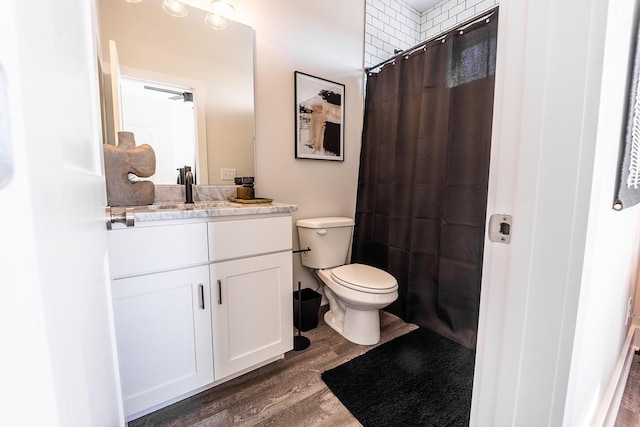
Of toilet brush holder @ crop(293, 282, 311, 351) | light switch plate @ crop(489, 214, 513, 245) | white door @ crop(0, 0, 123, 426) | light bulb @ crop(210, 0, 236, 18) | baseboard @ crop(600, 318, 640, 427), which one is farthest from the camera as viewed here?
toilet brush holder @ crop(293, 282, 311, 351)

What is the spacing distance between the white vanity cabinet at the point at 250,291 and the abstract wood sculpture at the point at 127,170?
1.35 ft

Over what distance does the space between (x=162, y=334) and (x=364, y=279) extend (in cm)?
109

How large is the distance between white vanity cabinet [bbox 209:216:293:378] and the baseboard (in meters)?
1.35

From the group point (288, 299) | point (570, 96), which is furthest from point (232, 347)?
point (570, 96)

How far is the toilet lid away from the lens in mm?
1603

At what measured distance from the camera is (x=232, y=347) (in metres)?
1.34

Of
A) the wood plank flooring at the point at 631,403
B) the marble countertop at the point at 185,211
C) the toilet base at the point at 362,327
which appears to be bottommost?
the wood plank flooring at the point at 631,403

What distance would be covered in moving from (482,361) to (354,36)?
2.32 metres

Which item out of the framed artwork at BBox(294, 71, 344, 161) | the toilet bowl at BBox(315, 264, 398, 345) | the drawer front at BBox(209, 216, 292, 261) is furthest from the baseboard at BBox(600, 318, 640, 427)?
the framed artwork at BBox(294, 71, 344, 161)

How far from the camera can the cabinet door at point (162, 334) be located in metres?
1.08

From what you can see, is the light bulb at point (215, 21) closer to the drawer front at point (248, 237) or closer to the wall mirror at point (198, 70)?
the wall mirror at point (198, 70)

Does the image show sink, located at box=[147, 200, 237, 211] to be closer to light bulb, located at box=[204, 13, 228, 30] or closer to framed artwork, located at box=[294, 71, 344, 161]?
framed artwork, located at box=[294, 71, 344, 161]

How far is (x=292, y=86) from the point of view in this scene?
190 centimetres

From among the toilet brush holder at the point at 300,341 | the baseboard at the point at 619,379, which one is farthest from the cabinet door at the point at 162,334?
the baseboard at the point at 619,379
